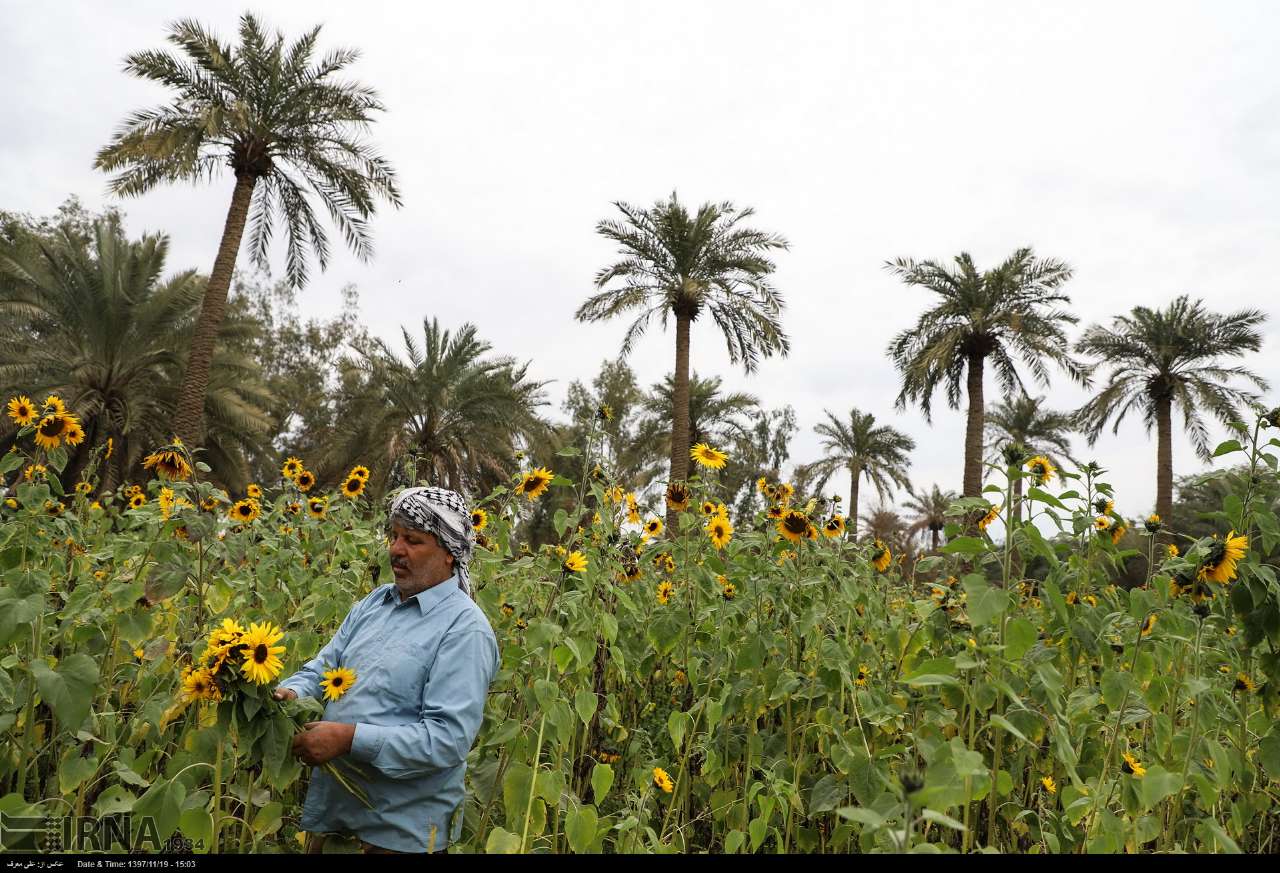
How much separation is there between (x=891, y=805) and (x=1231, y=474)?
1.57 m

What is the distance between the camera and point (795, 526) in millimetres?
3055

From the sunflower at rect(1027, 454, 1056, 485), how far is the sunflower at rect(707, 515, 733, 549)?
3.96 ft

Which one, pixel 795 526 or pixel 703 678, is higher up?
pixel 795 526

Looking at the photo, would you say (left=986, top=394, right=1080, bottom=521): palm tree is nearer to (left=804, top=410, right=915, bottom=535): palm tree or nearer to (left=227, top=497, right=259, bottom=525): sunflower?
(left=804, top=410, right=915, bottom=535): palm tree

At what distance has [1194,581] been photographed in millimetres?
2525

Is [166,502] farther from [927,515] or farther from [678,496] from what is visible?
[927,515]

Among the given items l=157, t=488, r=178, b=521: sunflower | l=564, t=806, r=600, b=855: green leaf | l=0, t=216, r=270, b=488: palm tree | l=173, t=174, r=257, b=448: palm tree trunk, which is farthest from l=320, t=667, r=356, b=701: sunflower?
l=0, t=216, r=270, b=488: palm tree

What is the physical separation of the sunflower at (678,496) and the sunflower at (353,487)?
5.12 feet

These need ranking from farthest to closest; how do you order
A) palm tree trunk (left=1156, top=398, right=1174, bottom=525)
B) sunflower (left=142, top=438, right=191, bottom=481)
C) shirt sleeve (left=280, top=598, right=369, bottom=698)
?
palm tree trunk (left=1156, top=398, right=1174, bottom=525)
sunflower (left=142, top=438, right=191, bottom=481)
shirt sleeve (left=280, top=598, right=369, bottom=698)

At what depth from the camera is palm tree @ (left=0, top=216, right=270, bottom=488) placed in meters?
14.1

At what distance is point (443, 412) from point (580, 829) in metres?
16.1

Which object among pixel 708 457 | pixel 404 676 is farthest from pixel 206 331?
pixel 404 676

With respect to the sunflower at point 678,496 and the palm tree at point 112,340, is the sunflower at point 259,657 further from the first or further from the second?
the palm tree at point 112,340

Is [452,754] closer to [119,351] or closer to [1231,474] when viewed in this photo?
[1231,474]
